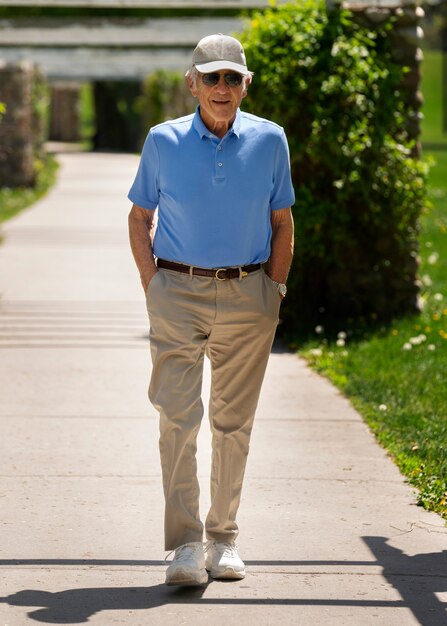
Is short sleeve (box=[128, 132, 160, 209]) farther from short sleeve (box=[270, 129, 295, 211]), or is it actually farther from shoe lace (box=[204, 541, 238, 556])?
shoe lace (box=[204, 541, 238, 556])

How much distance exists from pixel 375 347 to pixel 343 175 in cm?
131

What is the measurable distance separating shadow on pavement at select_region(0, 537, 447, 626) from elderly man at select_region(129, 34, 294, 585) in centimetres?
10

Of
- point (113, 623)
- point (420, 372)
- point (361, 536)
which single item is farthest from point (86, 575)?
point (420, 372)

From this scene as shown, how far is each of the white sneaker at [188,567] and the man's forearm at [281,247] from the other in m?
1.02

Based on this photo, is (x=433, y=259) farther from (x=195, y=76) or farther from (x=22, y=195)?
(x=22, y=195)

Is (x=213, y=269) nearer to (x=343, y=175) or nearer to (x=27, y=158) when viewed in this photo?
(x=343, y=175)

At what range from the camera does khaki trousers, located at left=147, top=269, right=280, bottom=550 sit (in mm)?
4918

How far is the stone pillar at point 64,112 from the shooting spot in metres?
52.6

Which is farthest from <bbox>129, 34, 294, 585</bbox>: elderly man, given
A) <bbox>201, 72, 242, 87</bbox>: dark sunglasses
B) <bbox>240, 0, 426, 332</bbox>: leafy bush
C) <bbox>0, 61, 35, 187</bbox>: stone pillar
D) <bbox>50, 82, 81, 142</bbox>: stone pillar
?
<bbox>50, 82, 81, 142</bbox>: stone pillar

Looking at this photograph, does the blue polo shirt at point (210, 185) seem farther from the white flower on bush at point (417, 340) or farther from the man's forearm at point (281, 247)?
the white flower on bush at point (417, 340)

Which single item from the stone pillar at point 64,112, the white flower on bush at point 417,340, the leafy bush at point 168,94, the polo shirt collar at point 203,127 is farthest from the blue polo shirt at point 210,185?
the stone pillar at point 64,112

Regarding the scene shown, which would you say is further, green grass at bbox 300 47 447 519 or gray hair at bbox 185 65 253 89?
green grass at bbox 300 47 447 519

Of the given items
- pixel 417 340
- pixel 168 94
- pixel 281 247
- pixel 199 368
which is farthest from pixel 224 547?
pixel 168 94

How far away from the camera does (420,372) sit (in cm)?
870
